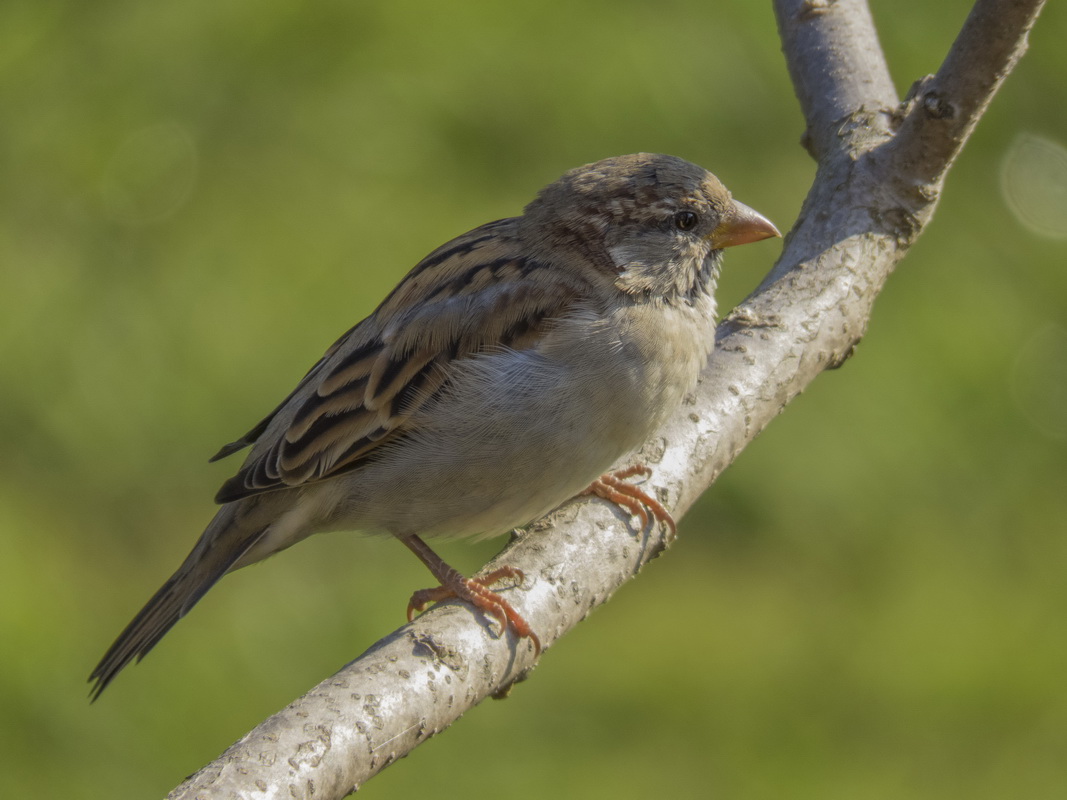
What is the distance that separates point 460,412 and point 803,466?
2.39m

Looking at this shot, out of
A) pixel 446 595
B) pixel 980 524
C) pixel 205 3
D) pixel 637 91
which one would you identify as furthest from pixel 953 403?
pixel 205 3

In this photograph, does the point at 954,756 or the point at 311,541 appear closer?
the point at 954,756

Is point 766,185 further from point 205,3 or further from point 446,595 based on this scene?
point 446,595

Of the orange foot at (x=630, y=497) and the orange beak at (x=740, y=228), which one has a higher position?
the orange beak at (x=740, y=228)

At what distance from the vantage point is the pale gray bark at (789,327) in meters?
2.62

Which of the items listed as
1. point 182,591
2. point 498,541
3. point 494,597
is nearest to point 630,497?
point 494,597

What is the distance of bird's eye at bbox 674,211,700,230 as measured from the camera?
3.57 meters

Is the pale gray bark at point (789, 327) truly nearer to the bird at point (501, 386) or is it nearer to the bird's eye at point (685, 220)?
the bird at point (501, 386)

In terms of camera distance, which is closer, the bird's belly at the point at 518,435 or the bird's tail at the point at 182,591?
the bird's belly at the point at 518,435

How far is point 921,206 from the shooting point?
144 inches

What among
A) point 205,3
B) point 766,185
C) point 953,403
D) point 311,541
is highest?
point 205,3

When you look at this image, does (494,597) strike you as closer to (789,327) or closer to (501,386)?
(501,386)

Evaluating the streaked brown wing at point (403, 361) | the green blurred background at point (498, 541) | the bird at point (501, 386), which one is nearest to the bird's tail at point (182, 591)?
the bird at point (501, 386)

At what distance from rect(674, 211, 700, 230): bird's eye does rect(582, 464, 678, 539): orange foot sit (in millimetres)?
693
